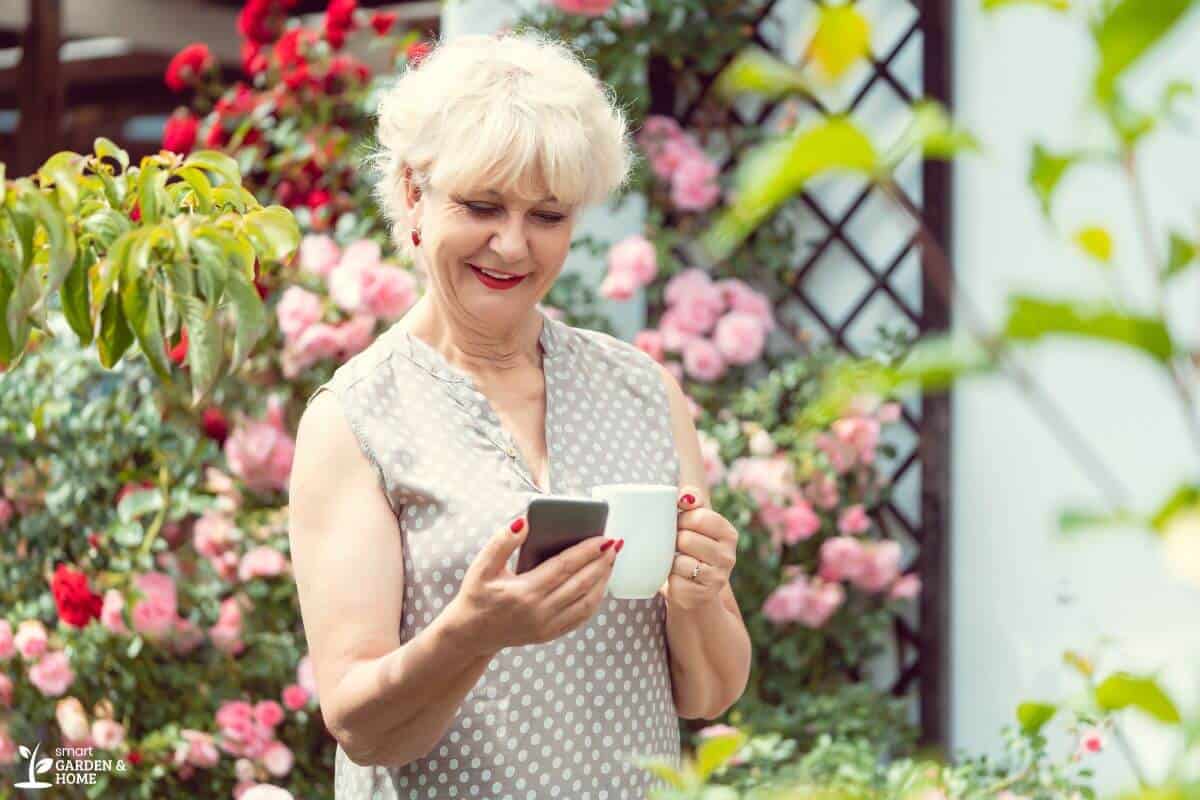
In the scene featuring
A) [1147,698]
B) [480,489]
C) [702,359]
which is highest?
[1147,698]

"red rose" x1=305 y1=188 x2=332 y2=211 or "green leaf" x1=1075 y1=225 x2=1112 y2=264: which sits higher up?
"green leaf" x1=1075 y1=225 x2=1112 y2=264

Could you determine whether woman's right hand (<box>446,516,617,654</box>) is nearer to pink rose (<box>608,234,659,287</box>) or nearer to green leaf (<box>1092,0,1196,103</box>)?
green leaf (<box>1092,0,1196,103</box>)

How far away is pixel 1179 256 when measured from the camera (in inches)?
19.5

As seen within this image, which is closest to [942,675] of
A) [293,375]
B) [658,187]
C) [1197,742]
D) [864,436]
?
[864,436]

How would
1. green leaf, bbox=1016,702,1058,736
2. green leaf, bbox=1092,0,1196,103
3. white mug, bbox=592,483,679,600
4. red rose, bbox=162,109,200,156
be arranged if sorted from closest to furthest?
green leaf, bbox=1092,0,1196,103 → green leaf, bbox=1016,702,1058,736 → white mug, bbox=592,483,679,600 → red rose, bbox=162,109,200,156

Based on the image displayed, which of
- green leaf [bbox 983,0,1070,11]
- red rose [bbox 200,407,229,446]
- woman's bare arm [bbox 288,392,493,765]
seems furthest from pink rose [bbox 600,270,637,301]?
green leaf [bbox 983,0,1070,11]

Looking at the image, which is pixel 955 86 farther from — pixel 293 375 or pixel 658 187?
pixel 293 375

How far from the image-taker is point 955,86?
3.52 metres

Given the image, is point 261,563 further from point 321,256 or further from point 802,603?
point 802,603

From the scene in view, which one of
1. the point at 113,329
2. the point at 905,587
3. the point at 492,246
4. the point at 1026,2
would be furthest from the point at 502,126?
the point at 905,587

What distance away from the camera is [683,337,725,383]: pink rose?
11.6 feet

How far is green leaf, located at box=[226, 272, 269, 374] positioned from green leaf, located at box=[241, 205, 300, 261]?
35mm

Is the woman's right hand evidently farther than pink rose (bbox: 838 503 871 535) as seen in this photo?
No

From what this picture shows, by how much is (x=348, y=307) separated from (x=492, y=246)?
1613mm
